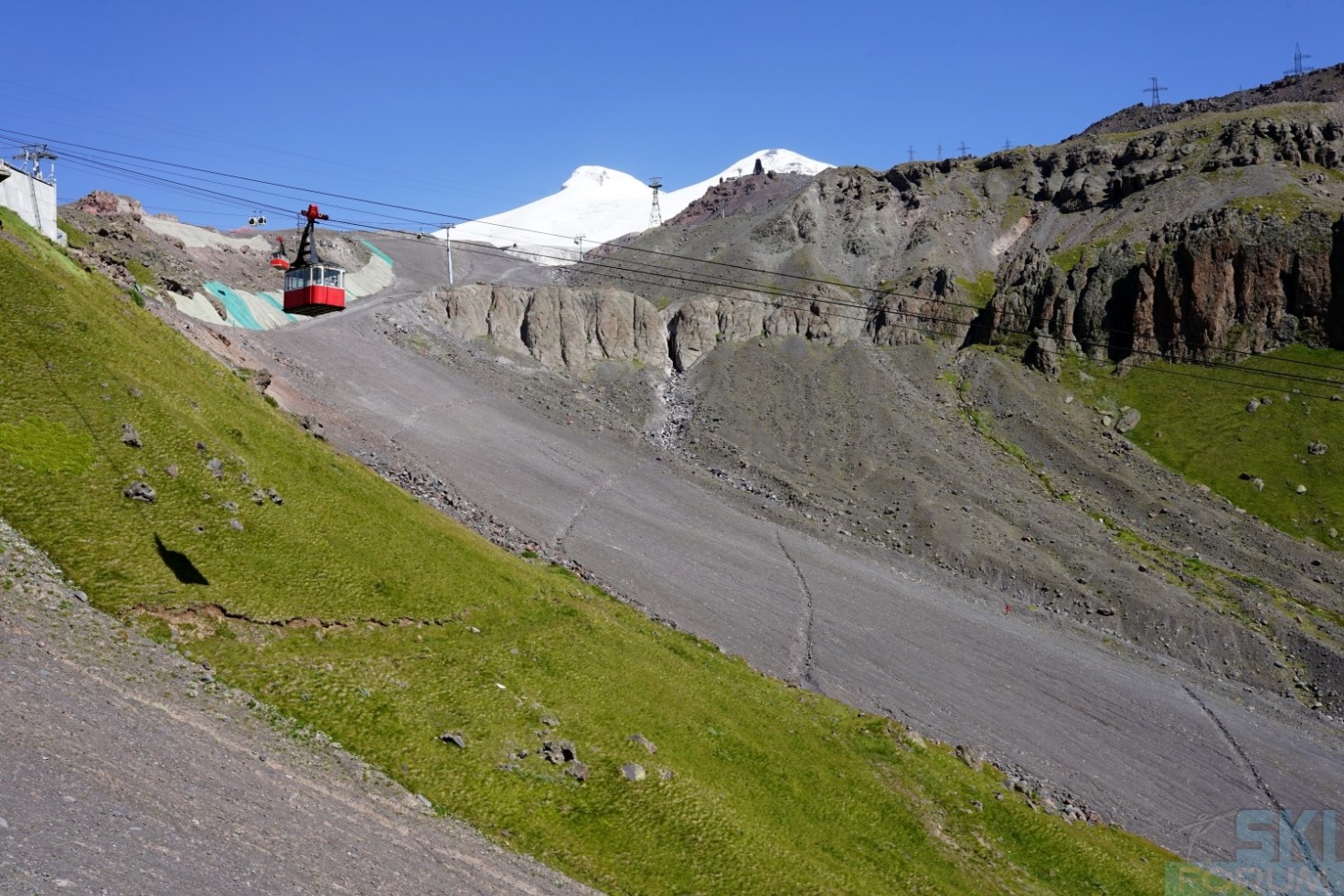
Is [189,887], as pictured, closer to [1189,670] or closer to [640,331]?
[1189,670]

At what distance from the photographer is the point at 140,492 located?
2958 centimetres

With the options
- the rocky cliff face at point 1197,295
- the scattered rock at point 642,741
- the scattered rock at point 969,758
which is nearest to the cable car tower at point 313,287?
the scattered rock at point 642,741

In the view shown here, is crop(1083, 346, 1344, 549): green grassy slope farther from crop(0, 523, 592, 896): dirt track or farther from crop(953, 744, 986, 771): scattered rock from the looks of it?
crop(0, 523, 592, 896): dirt track

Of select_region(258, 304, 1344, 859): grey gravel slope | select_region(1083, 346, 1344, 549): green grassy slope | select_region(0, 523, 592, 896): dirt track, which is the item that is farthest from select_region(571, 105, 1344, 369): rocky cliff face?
select_region(0, 523, 592, 896): dirt track

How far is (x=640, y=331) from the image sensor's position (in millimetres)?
127750

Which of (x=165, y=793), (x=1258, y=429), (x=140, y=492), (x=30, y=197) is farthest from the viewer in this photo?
(x=1258, y=429)

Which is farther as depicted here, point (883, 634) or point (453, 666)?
point (883, 634)

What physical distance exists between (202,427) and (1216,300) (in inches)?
4749

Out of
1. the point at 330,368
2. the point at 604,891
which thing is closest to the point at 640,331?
the point at 330,368

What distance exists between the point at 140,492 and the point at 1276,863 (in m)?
54.8

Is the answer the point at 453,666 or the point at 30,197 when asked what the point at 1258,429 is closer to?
the point at 453,666

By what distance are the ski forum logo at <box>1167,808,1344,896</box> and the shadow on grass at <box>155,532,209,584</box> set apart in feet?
119

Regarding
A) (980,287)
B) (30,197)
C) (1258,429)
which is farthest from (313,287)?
(980,287)

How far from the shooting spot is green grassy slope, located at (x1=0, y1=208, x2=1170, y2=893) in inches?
992
